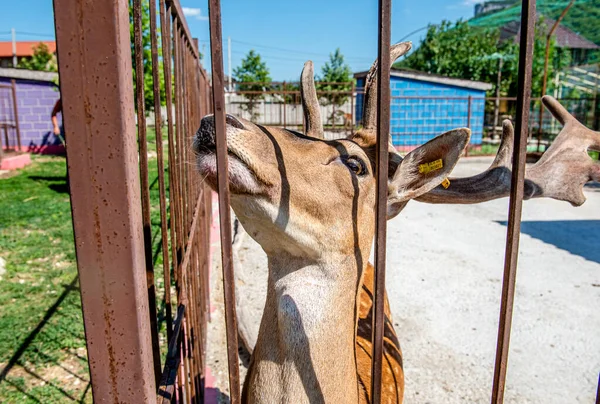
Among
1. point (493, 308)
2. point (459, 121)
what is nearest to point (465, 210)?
point (493, 308)

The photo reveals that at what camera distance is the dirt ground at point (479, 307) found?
11.7 ft

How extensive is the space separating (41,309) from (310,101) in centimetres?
347

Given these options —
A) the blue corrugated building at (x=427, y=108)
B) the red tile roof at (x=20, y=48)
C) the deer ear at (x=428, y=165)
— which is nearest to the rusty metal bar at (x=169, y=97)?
the deer ear at (x=428, y=165)

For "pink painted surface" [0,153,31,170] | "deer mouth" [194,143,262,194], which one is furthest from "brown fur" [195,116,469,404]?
"pink painted surface" [0,153,31,170]

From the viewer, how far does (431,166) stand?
156 cm

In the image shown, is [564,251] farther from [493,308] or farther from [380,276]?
[380,276]

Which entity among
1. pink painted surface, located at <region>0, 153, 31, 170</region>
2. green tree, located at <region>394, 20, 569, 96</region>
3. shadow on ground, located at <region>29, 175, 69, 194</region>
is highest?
green tree, located at <region>394, 20, 569, 96</region>

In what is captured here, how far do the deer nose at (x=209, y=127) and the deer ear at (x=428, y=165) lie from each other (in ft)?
1.93

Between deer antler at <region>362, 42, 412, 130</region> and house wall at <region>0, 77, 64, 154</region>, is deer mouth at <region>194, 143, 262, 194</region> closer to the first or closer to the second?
deer antler at <region>362, 42, 412, 130</region>

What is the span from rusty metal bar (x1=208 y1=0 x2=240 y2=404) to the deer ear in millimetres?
715

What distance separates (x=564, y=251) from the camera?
22.0 ft

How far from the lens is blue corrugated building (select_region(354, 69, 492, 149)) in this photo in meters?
18.7

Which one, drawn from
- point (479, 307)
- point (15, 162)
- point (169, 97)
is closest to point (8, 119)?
point (15, 162)

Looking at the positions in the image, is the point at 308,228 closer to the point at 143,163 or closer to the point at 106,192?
the point at 143,163
